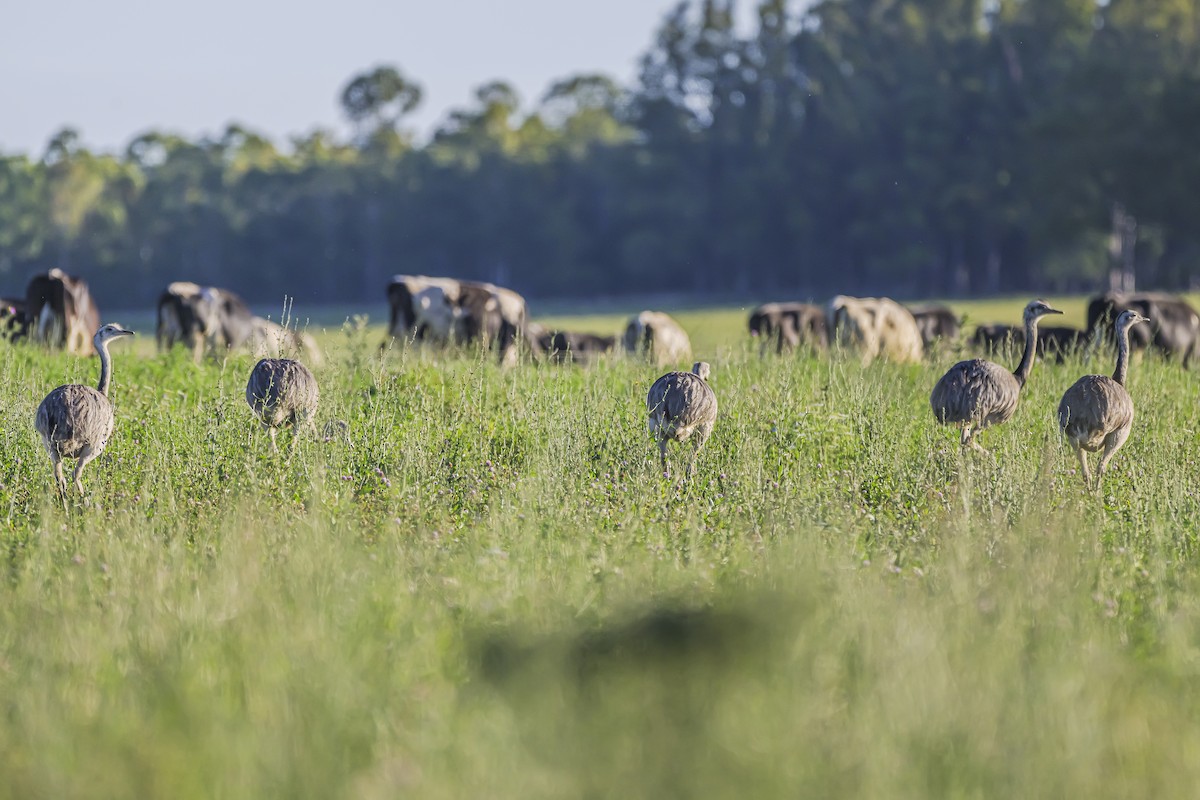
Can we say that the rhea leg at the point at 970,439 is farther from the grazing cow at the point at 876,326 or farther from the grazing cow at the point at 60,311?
the grazing cow at the point at 60,311

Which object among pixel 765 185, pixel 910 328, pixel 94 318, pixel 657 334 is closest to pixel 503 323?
pixel 657 334

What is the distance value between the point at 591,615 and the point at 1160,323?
49.3 feet

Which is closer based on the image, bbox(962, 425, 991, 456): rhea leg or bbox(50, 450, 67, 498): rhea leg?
bbox(50, 450, 67, 498): rhea leg

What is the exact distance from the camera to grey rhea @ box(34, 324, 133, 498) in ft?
29.6

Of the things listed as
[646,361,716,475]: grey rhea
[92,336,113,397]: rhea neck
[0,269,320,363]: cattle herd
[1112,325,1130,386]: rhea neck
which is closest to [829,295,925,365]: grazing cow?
[0,269,320,363]: cattle herd

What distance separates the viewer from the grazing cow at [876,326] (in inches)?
797

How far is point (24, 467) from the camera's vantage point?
9.62 m

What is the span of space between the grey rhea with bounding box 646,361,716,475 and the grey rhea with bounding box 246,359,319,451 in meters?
2.32

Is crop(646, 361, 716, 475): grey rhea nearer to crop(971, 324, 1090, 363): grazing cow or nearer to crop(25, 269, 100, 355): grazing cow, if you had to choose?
crop(971, 324, 1090, 363): grazing cow

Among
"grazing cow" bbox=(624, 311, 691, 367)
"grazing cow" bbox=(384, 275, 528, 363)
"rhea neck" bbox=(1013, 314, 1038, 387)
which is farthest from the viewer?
"grazing cow" bbox=(384, 275, 528, 363)

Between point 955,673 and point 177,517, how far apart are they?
470 centimetres

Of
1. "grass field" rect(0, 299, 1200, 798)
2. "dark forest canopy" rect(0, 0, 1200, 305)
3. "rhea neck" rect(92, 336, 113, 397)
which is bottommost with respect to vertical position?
"grass field" rect(0, 299, 1200, 798)

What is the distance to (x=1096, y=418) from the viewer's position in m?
9.99

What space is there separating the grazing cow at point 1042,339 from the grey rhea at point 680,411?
6.72 metres
